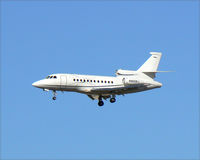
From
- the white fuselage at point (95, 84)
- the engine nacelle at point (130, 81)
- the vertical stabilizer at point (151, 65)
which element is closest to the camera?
the white fuselage at point (95, 84)

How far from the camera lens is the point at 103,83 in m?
63.4

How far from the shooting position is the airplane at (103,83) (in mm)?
61000

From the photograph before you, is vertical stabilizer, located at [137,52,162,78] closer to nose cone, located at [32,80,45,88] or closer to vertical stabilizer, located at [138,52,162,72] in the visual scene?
vertical stabilizer, located at [138,52,162,72]

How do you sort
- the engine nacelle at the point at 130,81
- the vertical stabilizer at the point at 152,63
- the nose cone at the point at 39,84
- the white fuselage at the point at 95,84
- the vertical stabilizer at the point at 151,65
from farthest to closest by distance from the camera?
1. the vertical stabilizer at the point at 152,63
2. the vertical stabilizer at the point at 151,65
3. the engine nacelle at the point at 130,81
4. the white fuselage at the point at 95,84
5. the nose cone at the point at 39,84

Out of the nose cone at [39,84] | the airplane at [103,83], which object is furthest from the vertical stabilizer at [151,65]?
the nose cone at [39,84]

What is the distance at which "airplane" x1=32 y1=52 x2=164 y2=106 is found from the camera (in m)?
61.0

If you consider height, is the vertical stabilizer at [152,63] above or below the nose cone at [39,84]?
above

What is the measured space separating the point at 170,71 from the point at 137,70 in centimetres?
460

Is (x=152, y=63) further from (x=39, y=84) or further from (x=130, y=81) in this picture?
(x=39, y=84)

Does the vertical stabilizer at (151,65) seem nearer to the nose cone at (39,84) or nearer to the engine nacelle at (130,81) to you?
the engine nacelle at (130,81)

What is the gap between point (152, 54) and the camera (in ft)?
229

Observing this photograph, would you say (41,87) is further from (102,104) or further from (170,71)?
(170,71)

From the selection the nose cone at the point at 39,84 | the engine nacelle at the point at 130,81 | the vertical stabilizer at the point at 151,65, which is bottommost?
the nose cone at the point at 39,84

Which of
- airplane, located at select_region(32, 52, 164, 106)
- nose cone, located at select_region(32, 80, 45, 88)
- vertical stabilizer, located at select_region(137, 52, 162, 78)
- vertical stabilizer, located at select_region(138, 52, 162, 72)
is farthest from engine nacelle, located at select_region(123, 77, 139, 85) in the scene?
nose cone, located at select_region(32, 80, 45, 88)
